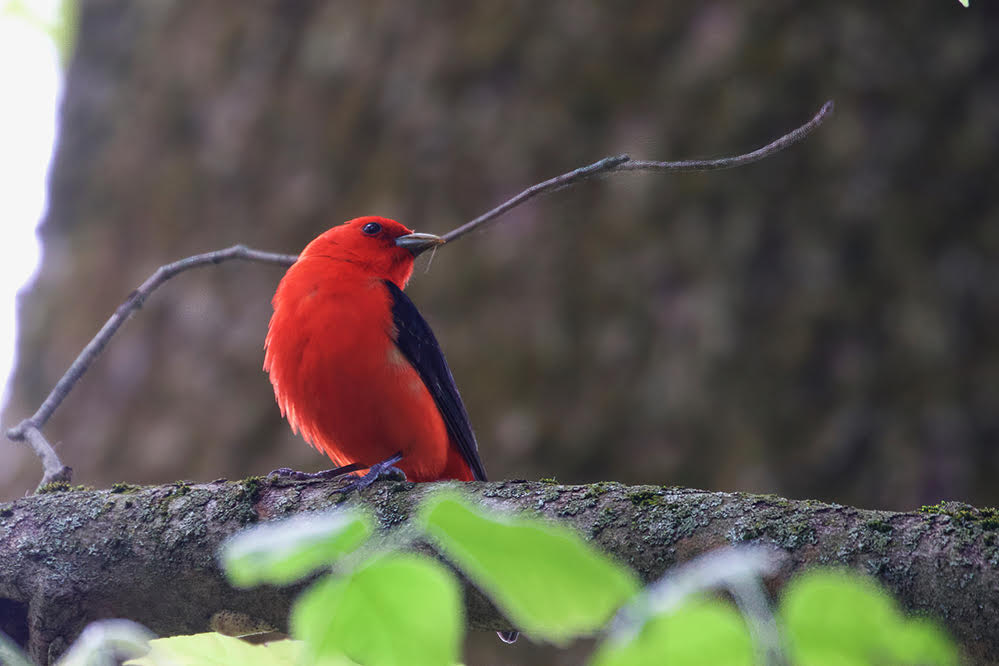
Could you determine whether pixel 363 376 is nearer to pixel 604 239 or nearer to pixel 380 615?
pixel 604 239

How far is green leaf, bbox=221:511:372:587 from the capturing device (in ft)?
1.74

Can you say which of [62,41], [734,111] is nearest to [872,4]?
[734,111]

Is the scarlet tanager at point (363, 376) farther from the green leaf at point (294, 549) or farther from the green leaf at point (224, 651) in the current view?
the green leaf at point (294, 549)

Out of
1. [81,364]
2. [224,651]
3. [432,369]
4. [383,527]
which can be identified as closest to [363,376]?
[432,369]

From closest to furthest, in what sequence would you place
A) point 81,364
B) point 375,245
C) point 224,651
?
point 224,651
point 81,364
point 375,245

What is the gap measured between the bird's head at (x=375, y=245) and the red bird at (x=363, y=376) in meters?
0.14

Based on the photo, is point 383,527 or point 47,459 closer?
point 383,527

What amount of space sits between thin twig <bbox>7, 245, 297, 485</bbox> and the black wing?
0.99 metres

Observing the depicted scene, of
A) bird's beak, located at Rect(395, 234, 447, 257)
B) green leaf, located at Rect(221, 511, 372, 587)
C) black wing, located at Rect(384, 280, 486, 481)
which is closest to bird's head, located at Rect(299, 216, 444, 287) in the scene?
bird's beak, located at Rect(395, 234, 447, 257)

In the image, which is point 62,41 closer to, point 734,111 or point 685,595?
point 734,111

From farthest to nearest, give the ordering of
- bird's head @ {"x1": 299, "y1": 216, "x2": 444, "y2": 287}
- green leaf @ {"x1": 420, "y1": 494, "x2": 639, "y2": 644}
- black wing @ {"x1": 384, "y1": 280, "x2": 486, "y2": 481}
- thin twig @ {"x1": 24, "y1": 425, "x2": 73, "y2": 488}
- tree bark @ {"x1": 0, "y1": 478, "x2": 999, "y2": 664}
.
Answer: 1. bird's head @ {"x1": 299, "y1": 216, "x2": 444, "y2": 287}
2. black wing @ {"x1": 384, "y1": 280, "x2": 486, "y2": 481}
3. thin twig @ {"x1": 24, "y1": 425, "x2": 73, "y2": 488}
4. tree bark @ {"x1": 0, "y1": 478, "x2": 999, "y2": 664}
5. green leaf @ {"x1": 420, "y1": 494, "x2": 639, "y2": 644}

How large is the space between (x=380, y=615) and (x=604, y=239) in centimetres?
414

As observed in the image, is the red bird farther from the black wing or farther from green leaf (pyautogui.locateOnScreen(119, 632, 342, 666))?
green leaf (pyautogui.locateOnScreen(119, 632, 342, 666))

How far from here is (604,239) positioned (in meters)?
4.59
